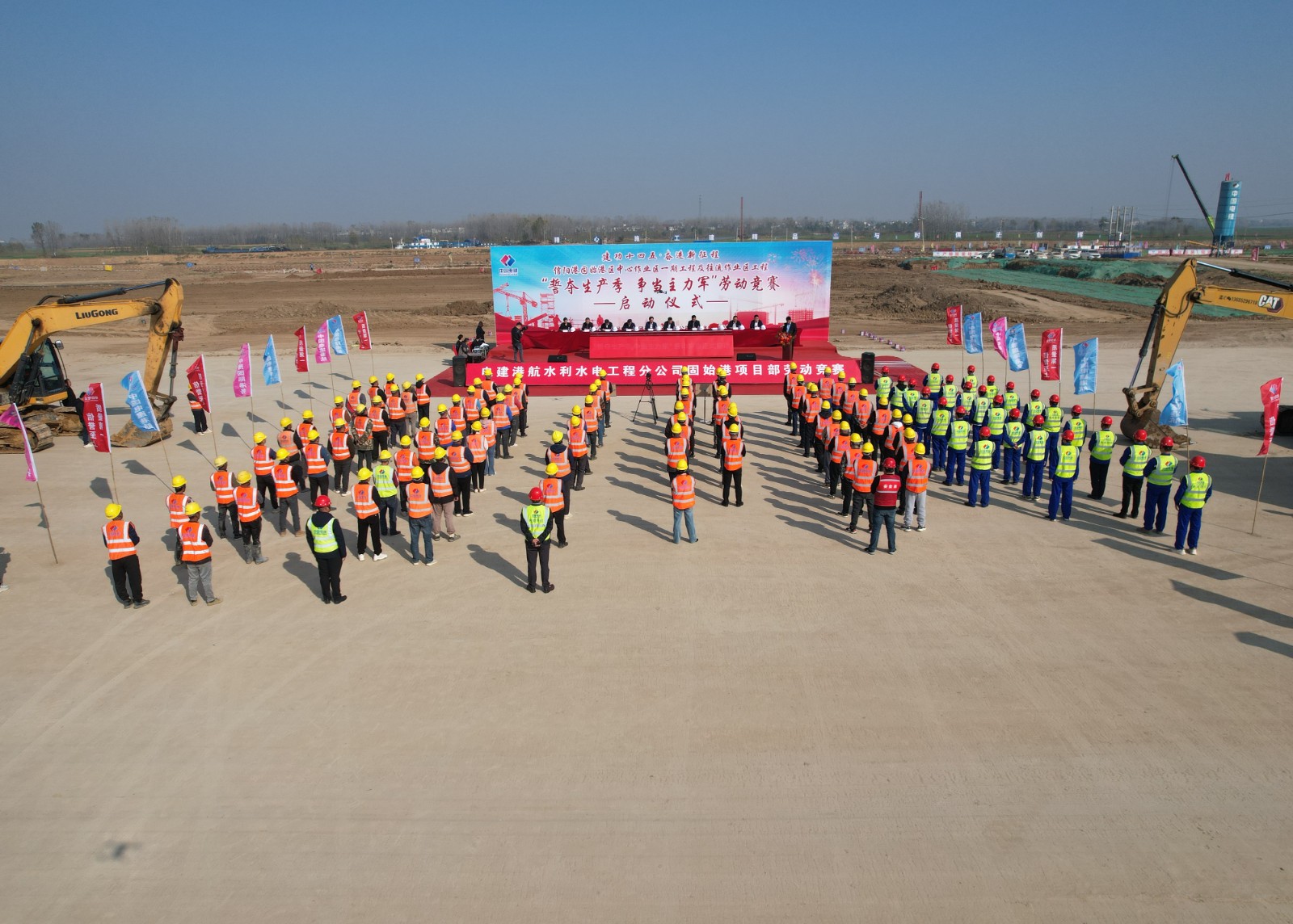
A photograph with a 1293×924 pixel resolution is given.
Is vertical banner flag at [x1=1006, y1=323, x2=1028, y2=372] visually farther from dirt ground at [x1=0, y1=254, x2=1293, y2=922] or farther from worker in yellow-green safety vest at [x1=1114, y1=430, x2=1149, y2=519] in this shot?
dirt ground at [x1=0, y1=254, x2=1293, y2=922]

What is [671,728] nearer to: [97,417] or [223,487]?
[223,487]

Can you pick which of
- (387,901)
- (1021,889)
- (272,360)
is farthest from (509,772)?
(272,360)

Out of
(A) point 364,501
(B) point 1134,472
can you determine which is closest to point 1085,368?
(B) point 1134,472

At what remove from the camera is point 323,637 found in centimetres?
965

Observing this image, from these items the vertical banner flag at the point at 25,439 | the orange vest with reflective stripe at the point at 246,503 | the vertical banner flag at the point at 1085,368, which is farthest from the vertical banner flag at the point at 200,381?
the vertical banner flag at the point at 1085,368

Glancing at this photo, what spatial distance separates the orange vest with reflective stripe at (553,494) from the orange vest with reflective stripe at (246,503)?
4.20m

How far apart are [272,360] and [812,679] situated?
16.1 m

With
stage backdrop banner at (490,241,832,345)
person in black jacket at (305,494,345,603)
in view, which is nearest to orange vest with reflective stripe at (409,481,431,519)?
person in black jacket at (305,494,345,603)

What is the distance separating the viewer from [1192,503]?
11312 mm

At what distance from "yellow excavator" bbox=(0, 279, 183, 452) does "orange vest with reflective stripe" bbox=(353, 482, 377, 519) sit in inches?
382

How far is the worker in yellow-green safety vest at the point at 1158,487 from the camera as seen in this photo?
11875 mm

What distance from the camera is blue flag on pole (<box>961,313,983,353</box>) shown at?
20.9 metres

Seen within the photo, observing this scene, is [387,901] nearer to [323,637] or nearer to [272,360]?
[323,637]

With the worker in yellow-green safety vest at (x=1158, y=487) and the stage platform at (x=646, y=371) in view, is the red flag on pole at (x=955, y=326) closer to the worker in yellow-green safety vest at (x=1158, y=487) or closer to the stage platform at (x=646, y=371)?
the stage platform at (x=646, y=371)
